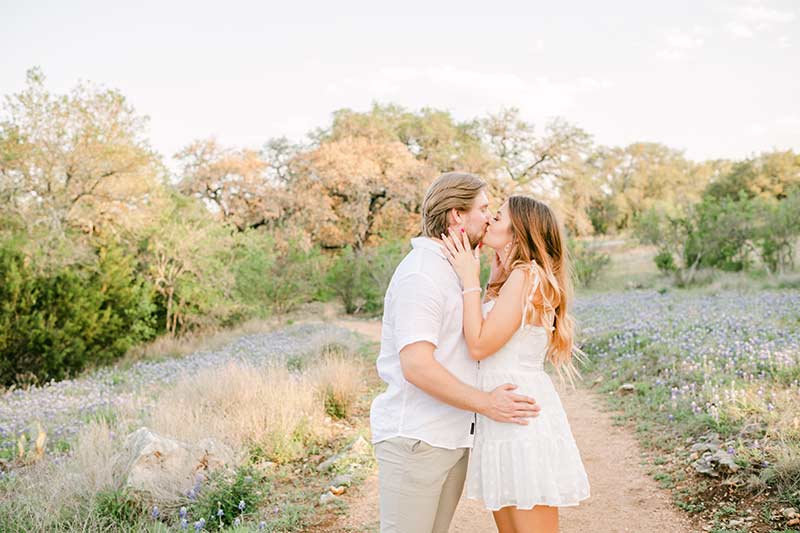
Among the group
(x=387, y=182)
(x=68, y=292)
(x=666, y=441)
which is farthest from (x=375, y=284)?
(x=666, y=441)

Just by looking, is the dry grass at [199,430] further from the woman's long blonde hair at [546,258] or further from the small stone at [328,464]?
the woman's long blonde hair at [546,258]

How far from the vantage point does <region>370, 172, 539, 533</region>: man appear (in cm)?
231

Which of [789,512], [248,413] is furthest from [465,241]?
[248,413]

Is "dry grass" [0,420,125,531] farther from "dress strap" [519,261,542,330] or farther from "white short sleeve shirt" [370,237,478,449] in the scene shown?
"dress strap" [519,261,542,330]

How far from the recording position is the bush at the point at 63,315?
11711 mm

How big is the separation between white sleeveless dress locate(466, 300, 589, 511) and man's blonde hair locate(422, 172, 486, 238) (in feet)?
1.52

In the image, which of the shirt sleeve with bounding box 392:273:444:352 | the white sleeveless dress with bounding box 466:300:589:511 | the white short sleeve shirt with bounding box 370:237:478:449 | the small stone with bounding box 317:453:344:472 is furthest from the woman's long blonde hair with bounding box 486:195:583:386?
the small stone with bounding box 317:453:344:472

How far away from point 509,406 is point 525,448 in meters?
0.22

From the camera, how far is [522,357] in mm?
2697

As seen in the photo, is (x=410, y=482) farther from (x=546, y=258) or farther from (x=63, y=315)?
(x=63, y=315)

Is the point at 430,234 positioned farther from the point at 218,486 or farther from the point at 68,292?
the point at 68,292

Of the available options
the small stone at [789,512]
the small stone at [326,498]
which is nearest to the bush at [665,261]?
the small stone at [789,512]

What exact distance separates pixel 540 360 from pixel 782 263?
20974 mm

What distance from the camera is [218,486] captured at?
464cm
